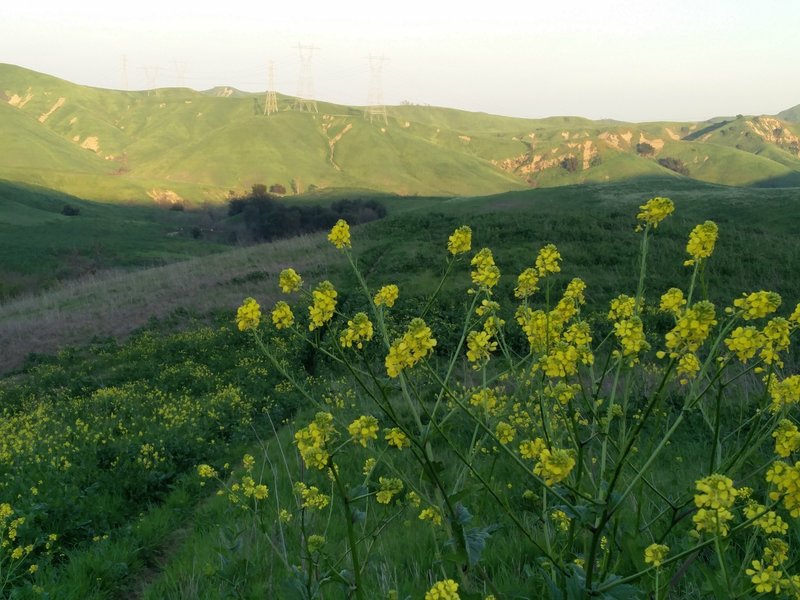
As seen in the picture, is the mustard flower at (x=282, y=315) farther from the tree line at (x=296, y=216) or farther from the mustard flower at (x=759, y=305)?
the tree line at (x=296, y=216)

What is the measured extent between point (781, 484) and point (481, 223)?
30364 millimetres

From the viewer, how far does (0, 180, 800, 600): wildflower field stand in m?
2.57

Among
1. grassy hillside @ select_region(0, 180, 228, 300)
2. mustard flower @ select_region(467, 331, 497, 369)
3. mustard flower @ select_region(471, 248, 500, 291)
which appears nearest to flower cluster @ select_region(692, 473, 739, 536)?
mustard flower @ select_region(467, 331, 497, 369)

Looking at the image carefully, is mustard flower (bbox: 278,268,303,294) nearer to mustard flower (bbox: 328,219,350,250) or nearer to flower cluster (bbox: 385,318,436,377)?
mustard flower (bbox: 328,219,350,250)

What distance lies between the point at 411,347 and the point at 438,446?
6206 mm

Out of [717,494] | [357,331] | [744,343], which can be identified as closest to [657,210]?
[744,343]

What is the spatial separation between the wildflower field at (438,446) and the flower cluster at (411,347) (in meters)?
0.01

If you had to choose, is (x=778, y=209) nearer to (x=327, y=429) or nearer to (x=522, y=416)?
(x=522, y=416)

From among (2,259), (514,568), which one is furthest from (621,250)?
(2,259)

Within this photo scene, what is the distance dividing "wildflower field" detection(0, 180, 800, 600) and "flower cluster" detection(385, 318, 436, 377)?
0.01m

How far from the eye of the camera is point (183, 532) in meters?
7.57

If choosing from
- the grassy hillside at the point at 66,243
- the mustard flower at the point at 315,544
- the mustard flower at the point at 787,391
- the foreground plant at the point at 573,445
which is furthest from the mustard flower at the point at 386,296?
the grassy hillside at the point at 66,243

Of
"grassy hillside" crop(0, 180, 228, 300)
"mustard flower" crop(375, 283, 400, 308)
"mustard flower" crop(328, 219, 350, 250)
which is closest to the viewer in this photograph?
"mustard flower" crop(375, 283, 400, 308)

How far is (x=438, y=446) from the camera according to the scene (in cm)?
830
